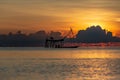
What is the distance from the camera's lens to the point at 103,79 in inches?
1757

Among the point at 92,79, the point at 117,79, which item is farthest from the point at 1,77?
the point at 117,79

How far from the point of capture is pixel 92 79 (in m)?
44.2

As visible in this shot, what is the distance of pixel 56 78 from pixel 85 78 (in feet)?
11.3

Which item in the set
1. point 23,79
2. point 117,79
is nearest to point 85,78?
point 117,79

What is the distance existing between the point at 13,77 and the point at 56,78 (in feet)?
16.9

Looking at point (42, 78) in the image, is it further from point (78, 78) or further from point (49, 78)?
point (78, 78)

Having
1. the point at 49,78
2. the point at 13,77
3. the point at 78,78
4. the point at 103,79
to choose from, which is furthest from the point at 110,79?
the point at 13,77

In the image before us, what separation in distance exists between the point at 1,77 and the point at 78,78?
9157 millimetres

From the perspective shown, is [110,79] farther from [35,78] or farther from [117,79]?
[35,78]

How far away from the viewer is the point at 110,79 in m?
44.3

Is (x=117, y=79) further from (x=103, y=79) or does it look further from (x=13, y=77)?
(x=13, y=77)

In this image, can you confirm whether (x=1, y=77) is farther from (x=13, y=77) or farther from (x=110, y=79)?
(x=110, y=79)

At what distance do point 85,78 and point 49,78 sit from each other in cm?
429

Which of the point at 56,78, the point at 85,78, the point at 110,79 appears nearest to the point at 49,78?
the point at 56,78
